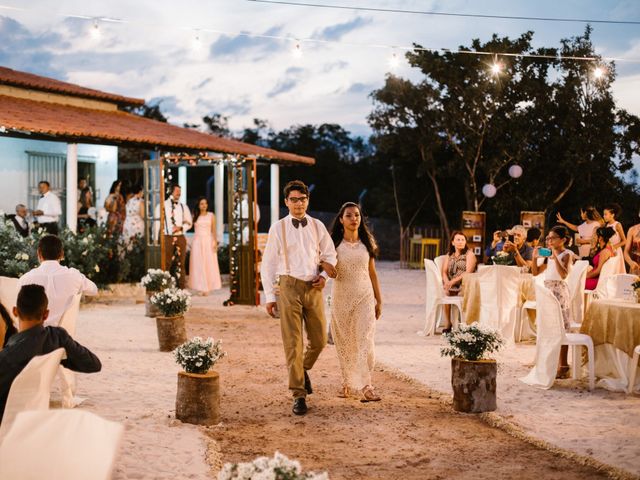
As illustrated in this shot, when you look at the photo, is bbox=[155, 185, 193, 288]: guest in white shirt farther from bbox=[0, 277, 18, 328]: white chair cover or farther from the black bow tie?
the black bow tie

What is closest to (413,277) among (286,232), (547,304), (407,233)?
(407,233)

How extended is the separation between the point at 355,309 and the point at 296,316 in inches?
24.6

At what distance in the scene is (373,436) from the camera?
6297mm

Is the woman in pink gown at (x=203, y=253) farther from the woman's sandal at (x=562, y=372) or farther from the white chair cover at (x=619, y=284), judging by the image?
the woman's sandal at (x=562, y=372)

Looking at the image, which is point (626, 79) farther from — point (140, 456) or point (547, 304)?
point (140, 456)

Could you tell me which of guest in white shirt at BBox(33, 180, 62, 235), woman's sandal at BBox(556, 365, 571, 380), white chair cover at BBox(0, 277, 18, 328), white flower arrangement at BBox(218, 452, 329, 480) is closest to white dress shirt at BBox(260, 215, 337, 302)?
white chair cover at BBox(0, 277, 18, 328)

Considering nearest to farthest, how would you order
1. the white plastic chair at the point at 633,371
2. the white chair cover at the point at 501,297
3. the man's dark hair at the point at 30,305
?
the man's dark hair at the point at 30,305, the white plastic chair at the point at 633,371, the white chair cover at the point at 501,297

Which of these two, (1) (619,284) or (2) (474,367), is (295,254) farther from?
(1) (619,284)

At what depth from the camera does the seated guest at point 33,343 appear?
13.9ft

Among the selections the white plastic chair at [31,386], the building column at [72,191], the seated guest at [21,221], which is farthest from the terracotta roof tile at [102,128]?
the white plastic chair at [31,386]

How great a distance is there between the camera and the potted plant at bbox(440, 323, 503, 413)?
22.8 feet

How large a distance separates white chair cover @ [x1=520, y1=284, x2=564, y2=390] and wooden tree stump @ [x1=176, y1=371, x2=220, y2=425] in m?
3.39

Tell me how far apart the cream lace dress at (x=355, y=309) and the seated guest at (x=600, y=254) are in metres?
4.06

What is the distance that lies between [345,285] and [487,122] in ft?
68.9
